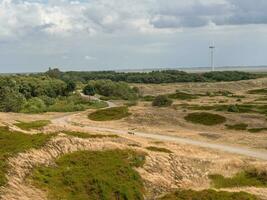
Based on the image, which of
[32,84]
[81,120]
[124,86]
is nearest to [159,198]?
[81,120]

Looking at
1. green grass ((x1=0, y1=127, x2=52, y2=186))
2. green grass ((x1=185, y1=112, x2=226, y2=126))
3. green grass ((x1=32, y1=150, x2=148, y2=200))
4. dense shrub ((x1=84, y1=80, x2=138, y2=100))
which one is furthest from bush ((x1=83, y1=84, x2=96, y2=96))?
green grass ((x1=32, y1=150, x2=148, y2=200))

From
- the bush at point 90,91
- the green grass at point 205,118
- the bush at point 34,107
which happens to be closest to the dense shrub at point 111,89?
the bush at point 90,91

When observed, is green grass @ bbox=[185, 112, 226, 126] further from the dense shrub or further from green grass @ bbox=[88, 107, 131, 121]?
the dense shrub

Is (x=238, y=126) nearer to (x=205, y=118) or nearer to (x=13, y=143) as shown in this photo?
(x=205, y=118)

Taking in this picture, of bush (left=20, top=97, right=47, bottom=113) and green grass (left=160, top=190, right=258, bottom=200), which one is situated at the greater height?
green grass (left=160, top=190, right=258, bottom=200)

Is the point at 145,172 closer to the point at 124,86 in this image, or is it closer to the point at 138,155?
the point at 138,155
